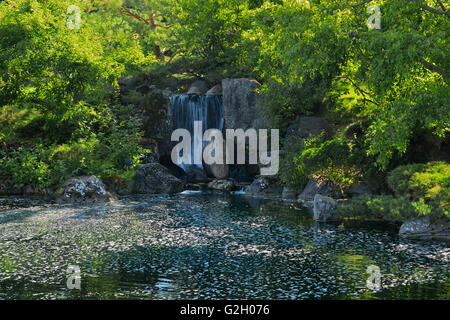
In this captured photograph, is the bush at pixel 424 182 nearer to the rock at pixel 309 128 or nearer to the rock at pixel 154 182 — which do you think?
the rock at pixel 309 128

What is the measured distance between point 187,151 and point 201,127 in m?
1.83

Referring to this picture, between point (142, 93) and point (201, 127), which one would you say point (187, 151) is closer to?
point (201, 127)

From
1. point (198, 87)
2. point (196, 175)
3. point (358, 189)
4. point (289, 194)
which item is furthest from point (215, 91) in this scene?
point (358, 189)

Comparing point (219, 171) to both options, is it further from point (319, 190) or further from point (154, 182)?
point (319, 190)

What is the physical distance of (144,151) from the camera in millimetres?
29594

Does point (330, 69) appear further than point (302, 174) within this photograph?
No

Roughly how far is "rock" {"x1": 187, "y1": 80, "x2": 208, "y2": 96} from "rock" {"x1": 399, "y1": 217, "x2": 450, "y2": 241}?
21621 millimetres

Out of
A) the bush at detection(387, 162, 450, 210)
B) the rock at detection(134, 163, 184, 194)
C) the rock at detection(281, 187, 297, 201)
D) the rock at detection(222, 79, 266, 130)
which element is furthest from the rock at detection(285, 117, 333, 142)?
the bush at detection(387, 162, 450, 210)

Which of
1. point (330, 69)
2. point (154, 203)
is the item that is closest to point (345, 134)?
point (330, 69)

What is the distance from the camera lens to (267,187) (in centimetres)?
2712

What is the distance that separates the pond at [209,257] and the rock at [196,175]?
10538 mm

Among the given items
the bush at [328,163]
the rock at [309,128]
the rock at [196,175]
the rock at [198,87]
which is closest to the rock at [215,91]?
the rock at [198,87]

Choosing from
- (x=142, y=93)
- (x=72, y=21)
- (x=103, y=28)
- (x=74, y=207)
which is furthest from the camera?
(x=103, y=28)

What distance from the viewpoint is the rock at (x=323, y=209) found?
1947 cm
